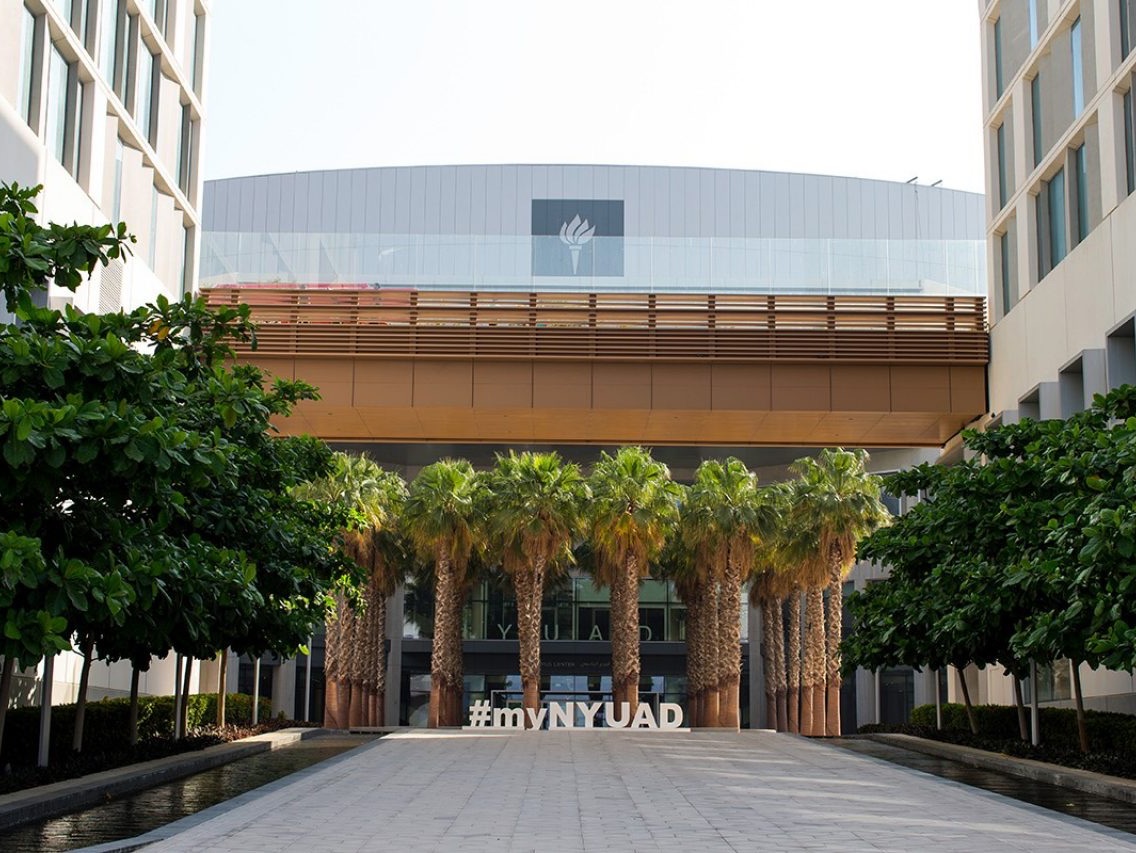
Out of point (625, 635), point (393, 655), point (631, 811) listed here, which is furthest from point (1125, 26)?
point (393, 655)

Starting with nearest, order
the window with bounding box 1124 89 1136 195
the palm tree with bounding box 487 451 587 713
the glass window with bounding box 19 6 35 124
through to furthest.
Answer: the glass window with bounding box 19 6 35 124
the window with bounding box 1124 89 1136 195
the palm tree with bounding box 487 451 587 713

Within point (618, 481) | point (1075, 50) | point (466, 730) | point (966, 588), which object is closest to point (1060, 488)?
point (966, 588)

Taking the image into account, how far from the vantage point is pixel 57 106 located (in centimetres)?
2525

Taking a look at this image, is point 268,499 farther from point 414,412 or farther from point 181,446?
point 414,412

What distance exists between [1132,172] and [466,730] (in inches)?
846

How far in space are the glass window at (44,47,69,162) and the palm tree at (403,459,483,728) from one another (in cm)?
2100

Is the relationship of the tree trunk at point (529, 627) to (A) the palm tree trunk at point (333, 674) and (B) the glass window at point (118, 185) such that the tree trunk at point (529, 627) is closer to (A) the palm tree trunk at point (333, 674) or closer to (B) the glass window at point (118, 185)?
(A) the palm tree trunk at point (333, 674)

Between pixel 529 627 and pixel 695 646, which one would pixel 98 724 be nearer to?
pixel 529 627

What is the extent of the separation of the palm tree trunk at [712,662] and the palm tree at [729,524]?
0.80 metres

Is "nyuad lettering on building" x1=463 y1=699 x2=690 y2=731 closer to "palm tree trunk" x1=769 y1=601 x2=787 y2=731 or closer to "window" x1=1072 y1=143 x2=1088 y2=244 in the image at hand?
"palm tree trunk" x1=769 y1=601 x2=787 y2=731

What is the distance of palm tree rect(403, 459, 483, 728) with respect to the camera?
1775 inches

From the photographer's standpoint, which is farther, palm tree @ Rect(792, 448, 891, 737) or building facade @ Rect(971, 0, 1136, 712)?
palm tree @ Rect(792, 448, 891, 737)

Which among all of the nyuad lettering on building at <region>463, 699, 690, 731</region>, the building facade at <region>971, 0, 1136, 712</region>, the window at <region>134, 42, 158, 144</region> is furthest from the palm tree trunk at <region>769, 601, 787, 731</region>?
the window at <region>134, 42, 158, 144</region>

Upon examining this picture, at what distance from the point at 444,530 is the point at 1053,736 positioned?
76.3 ft
